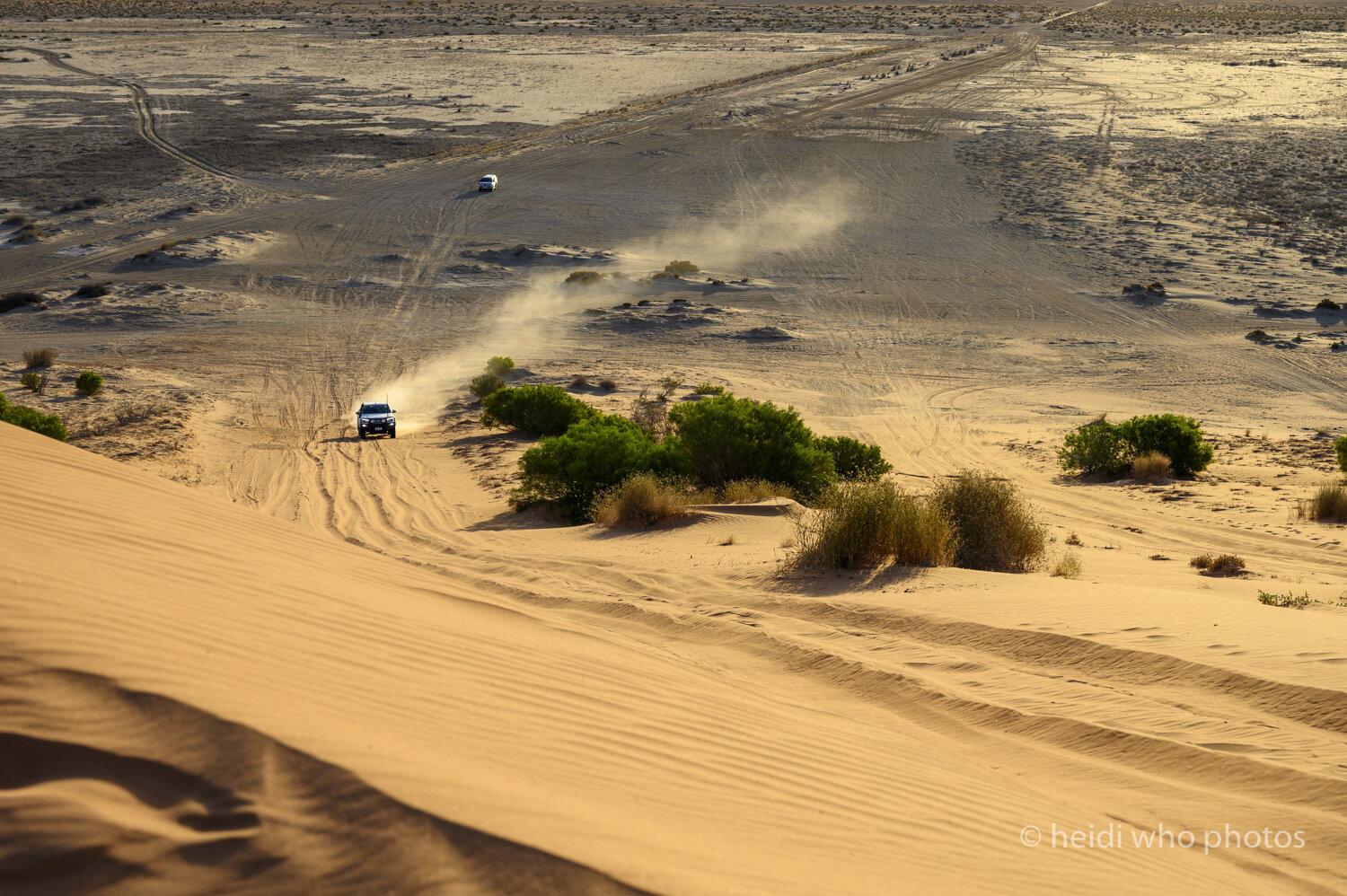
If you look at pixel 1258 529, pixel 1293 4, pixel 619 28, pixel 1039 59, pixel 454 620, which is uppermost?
pixel 1293 4

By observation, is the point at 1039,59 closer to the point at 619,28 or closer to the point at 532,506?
the point at 619,28

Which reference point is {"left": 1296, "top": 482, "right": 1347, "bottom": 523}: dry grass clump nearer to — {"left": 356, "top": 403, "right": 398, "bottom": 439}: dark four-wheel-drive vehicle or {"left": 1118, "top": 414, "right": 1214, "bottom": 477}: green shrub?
{"left": 1118, "top": 414, "right": 1214, "bottom": 477}: green shrub

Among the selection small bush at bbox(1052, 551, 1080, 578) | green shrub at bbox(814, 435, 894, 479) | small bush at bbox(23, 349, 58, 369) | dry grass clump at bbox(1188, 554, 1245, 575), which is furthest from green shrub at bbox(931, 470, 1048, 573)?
small bush at bbox(23, 349, 58, 369)

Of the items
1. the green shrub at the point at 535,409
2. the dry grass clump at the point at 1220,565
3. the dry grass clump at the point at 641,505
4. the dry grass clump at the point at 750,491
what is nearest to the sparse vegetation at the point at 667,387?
the green shrub at the point at 535,409

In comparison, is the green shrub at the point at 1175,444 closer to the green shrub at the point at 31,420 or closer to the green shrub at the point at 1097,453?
the green shrub at the point at 1097,453

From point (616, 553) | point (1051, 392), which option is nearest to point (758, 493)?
point (616, 553)

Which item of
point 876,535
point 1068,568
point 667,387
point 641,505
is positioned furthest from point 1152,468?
point 667,387

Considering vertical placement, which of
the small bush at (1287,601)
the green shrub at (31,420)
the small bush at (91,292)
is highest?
the small bush at (91,292)
